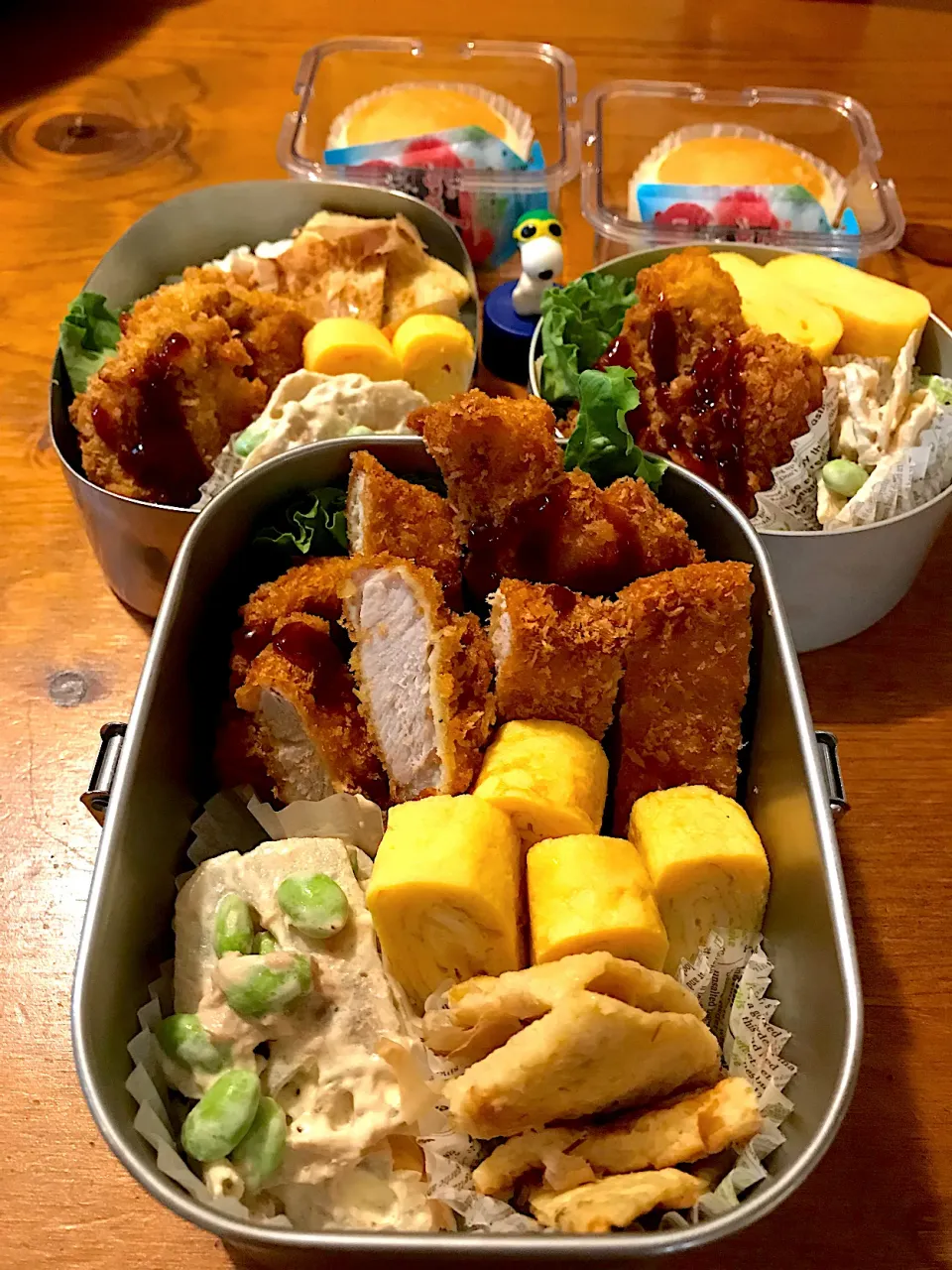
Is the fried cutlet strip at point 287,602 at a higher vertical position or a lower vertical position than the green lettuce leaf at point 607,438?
lower

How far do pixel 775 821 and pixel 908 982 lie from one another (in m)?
0.32

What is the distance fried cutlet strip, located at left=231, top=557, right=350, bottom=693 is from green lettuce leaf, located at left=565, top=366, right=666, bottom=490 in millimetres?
351

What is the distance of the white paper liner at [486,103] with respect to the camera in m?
2.20

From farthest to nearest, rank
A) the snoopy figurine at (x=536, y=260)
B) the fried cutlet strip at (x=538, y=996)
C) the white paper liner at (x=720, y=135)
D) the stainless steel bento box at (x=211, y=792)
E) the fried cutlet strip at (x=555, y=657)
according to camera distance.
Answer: the white paper liner at (x=720, y=135)
the snoopy figurine at (x=536, y=260)
the fried cutlet strip at (x=555, y=657)
the fried cutlet strip at (x=538, y=996)
the stainless steel bento box at (x=211, y=792)

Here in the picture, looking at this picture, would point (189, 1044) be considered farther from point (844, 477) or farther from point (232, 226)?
point (232, 226)

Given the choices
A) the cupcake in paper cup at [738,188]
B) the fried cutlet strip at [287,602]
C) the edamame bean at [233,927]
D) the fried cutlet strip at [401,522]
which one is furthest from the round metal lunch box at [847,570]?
the edamame bean at [233,927]

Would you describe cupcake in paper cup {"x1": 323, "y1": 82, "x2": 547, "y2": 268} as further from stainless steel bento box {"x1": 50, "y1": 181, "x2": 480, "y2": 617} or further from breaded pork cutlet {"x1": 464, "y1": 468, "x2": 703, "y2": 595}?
breaded pork cutlet {"x1": 464, "y1": 468, "x2": 703, "y2": 595}

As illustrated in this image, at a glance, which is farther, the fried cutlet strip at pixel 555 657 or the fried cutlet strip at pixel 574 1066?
the fried cutlet strip at pixel 555 657

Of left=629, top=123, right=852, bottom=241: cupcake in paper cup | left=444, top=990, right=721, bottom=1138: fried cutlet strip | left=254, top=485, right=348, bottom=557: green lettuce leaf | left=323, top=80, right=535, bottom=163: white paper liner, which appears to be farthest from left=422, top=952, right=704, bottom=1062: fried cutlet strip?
left=323, top=80, right=535, bottom=163: white paper liner

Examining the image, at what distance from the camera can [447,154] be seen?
2045 millimetres

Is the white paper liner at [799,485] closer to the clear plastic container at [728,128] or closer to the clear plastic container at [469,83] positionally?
the clear plastic container at [728,128]

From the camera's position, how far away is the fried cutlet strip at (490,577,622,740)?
1110mm

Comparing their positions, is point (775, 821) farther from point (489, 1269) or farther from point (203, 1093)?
point (203, 1093)

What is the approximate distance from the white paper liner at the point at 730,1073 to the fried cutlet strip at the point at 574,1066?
6 centimetres
